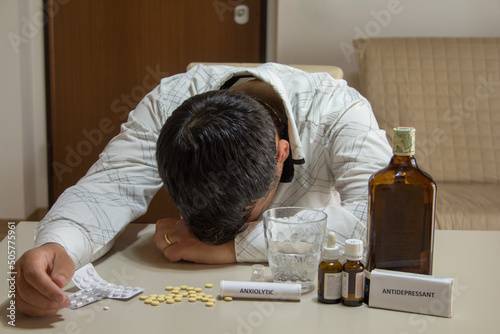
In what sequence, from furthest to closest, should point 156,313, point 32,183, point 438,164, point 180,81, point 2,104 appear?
point 32,183, point 2,104, point 438,164, point 180,81, point 156,313

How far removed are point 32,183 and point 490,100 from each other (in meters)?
2.35

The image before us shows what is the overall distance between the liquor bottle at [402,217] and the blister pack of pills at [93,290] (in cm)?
35

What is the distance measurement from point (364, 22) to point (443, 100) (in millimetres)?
559

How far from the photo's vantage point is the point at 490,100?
95.9 inches

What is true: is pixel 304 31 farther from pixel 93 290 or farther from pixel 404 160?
pixel 93 290

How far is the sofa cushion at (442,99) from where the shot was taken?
7.86ft

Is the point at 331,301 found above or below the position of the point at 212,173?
below

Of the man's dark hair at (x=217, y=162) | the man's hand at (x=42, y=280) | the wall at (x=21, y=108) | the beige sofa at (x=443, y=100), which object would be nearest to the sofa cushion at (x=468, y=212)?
the beige sofa at (x=443, y=100)

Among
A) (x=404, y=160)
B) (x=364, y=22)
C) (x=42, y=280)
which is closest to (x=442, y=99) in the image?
(x=364, y=22)

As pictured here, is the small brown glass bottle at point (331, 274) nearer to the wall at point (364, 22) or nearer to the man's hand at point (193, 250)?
the man's hand at point (193, 250)

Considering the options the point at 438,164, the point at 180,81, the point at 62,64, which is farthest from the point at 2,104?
the point at 438,164

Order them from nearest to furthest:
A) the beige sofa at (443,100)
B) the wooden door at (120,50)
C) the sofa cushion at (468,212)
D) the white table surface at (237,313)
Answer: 1. the white table surface at (237,313)
2. the sofa cushion at (468,212)
3. the beige sofa at (443,100)
4. the wooden door at (120,50)

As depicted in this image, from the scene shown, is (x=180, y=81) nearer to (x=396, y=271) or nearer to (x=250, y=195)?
(x=250, y=195)

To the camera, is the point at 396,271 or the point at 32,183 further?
the point at 32,183
